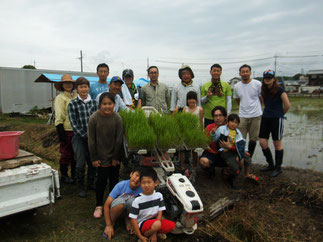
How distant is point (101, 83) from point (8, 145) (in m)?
1.88

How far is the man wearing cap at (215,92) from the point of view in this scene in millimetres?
4570

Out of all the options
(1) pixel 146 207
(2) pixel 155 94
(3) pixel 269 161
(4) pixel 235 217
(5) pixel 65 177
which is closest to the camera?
(1) pixel 146 207

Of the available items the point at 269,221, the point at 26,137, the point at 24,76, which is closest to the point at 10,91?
the point at 24,76

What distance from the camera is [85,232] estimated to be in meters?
2.81

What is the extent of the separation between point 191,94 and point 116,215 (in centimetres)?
236

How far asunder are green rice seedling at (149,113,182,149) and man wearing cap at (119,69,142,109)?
2.72 ft

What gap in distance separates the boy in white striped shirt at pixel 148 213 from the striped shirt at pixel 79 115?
1.55 meters

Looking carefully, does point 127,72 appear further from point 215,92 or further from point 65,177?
point 65,177

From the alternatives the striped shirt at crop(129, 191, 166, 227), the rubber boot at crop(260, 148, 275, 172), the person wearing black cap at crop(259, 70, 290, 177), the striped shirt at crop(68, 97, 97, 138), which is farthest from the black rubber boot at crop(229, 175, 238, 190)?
the striped shirt at crop(68, 97, 97, 138)

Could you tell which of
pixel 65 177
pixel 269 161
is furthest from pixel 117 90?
pixel 269 161

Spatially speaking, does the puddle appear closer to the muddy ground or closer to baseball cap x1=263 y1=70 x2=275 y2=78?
the muddy ground

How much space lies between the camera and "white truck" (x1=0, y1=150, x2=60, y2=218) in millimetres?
2449

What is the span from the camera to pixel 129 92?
445 cm

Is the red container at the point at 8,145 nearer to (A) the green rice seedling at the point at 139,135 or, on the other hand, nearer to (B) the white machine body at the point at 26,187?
(B) the white machine body at the point at 26,187
